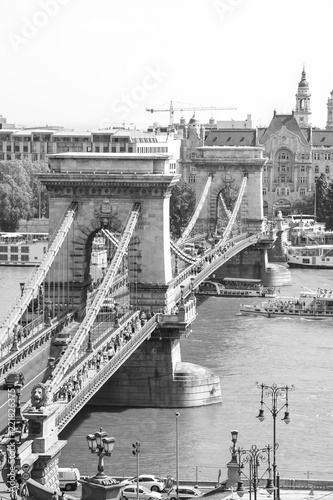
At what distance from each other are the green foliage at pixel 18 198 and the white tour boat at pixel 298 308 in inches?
1539

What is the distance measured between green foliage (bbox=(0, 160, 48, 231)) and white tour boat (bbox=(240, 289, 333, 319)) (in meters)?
39.1

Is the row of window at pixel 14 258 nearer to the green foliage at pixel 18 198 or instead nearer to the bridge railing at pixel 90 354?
the green foliage at pixel 18 198

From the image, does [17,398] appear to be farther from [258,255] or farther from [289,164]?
[289,164]

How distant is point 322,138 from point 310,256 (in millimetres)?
35278

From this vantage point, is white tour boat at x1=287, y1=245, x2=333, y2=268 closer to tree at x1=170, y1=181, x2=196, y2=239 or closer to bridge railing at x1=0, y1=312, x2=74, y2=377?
tree at x1=170, y1=181, x2=196, y2=239

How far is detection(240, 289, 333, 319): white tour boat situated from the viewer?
87375 millimetres

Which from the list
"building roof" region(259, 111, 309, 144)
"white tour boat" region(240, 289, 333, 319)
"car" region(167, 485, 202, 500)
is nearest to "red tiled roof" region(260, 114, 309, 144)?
"building roof" region(259, 111, 309, 144)

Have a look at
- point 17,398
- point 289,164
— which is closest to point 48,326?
point 17,398

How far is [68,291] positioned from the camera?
6234cm

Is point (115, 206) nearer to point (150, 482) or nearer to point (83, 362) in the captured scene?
point (83, 362)

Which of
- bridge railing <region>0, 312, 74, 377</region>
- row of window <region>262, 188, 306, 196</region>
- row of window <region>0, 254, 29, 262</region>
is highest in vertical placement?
row of window <region>262, 188, 306, 196</region>

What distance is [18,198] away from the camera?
127 m

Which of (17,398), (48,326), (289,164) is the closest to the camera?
(17,398)

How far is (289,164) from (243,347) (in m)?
78.1
